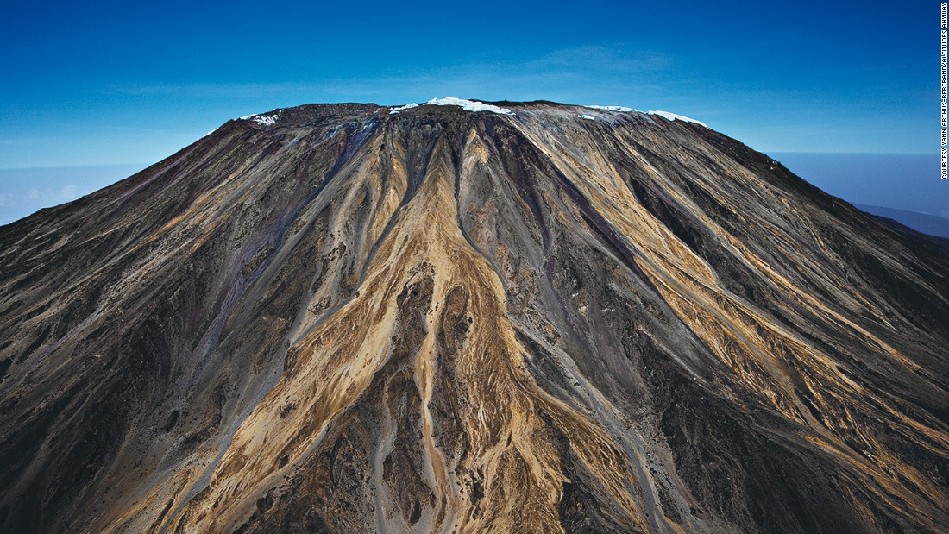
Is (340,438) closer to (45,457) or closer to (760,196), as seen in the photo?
(45,457)

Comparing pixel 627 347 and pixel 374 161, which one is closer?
pixel 627 347

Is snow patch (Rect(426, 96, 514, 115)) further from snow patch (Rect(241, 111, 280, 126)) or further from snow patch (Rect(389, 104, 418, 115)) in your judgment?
snow patch (Rect(241, 111, 280, 126))

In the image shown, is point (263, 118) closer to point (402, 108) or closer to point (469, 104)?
point (402, 108)

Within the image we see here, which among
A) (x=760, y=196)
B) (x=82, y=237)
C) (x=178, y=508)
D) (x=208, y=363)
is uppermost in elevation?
(x=760, y=196)

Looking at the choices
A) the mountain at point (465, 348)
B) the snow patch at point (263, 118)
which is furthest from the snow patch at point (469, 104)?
the snow patch at point (263, 118)

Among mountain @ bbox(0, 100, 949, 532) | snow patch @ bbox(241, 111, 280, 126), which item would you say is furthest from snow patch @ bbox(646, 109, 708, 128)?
snow patch @ bbox(241, 111, 280, 126)

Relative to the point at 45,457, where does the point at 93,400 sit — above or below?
above

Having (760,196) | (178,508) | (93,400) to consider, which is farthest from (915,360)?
(93,400)
